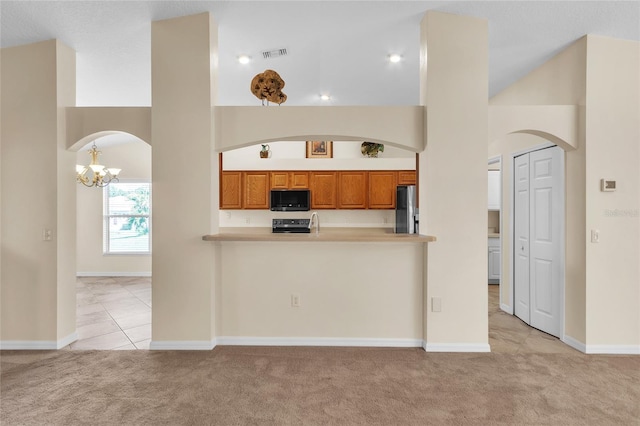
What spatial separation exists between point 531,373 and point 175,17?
433 cm

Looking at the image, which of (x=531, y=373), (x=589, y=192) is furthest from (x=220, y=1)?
(x=531, y=373)

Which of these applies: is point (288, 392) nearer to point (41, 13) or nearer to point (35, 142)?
point (35, 142)

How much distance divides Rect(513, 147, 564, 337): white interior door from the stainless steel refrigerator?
51.7 inches

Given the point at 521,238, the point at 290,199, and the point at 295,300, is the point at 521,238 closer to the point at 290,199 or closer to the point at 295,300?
the point at 295,300

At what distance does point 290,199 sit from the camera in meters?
6.20

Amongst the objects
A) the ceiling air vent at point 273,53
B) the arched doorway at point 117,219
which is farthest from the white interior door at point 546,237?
the arched doorway at point 117,219

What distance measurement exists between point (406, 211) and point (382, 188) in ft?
4.10

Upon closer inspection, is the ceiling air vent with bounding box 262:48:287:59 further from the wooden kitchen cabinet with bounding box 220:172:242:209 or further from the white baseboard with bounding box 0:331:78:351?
the white baseboard with bounding box 0:331:78:351

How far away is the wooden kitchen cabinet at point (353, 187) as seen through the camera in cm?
633

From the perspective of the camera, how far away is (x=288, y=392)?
105 inches

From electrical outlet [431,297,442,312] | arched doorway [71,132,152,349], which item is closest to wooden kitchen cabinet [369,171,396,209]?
electrical outlet [431,297,442,312]

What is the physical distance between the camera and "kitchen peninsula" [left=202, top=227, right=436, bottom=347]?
3566 mm

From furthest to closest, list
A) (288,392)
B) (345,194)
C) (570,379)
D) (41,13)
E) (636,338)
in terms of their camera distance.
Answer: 1. (345,194)
2. (636,338)
3. (41,13)
4. (570,379)
5. (288,392)

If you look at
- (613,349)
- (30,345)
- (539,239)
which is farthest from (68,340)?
(613,349)
